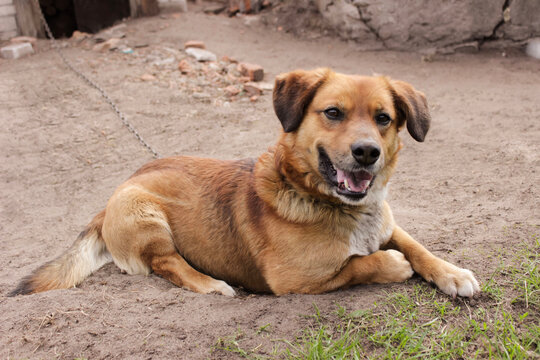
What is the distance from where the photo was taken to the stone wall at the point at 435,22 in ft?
28.8

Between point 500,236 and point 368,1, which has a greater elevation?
point 368,1

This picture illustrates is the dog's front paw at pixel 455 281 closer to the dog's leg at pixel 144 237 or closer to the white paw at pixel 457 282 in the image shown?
the white paw at pixel 457 282

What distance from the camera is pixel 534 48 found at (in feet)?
28.9

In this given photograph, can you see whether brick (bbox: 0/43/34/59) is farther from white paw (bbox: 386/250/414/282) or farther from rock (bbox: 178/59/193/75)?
white paw (bbox: 386/250/414/282)

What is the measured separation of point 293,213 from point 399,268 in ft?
2.61

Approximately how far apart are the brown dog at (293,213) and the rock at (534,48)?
22.5 feet

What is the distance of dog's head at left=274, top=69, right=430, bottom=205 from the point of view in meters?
2.95

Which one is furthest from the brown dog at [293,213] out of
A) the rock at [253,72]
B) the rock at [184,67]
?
the rock at [184,67]

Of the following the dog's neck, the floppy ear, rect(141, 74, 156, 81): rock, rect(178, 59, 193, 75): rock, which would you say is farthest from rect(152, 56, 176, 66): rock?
the floppy ear

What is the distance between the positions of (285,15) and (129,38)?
3.89 meters

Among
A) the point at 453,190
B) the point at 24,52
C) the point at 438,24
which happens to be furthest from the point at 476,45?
the point at 24,52

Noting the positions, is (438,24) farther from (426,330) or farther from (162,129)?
(426,330)

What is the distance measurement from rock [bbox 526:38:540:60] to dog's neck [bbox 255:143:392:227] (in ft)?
24.0

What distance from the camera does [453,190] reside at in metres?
4.89
